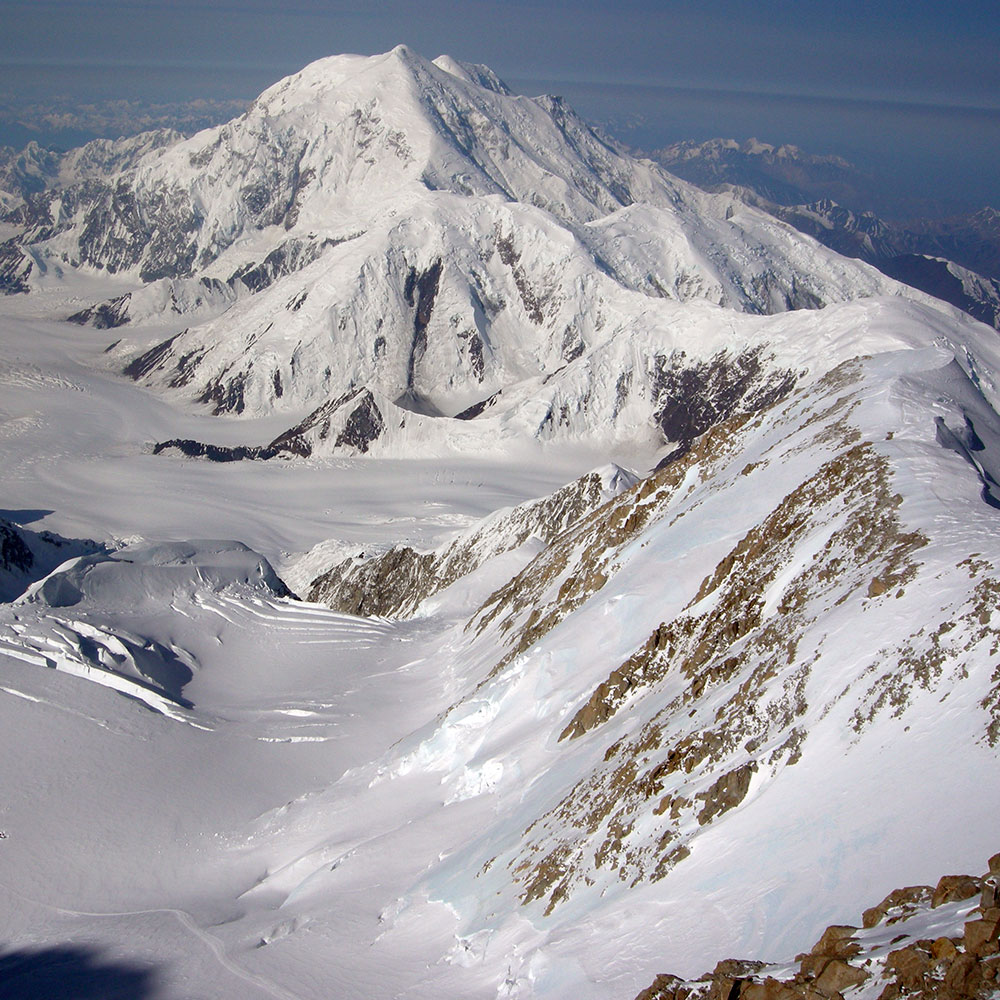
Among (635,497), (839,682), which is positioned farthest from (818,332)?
(839,682)

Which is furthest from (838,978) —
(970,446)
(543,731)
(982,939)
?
(970,446)

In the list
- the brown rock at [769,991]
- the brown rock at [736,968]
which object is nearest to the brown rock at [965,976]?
Answer: the brown rock at [769,991]

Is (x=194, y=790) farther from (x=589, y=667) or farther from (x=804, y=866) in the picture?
(x=804, y=866)

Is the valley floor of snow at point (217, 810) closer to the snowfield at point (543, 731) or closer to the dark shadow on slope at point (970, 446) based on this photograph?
the snowfield at point (543, 731)

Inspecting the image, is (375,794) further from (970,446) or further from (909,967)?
(970,446)

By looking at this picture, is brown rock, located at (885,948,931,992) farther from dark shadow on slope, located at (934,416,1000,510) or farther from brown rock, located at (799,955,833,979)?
dark shadow on slope, located at (934,416,1000,510)

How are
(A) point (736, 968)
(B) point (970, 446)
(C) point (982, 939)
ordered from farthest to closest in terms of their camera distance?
(B) point (970, 446)
(A) point (736, 968)
(C) point (982, 939)

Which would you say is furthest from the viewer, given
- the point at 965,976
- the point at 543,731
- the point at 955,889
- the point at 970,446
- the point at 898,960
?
the point at 970,446

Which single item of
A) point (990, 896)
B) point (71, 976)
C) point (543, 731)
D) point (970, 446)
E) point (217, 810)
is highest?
point (970, 446)
